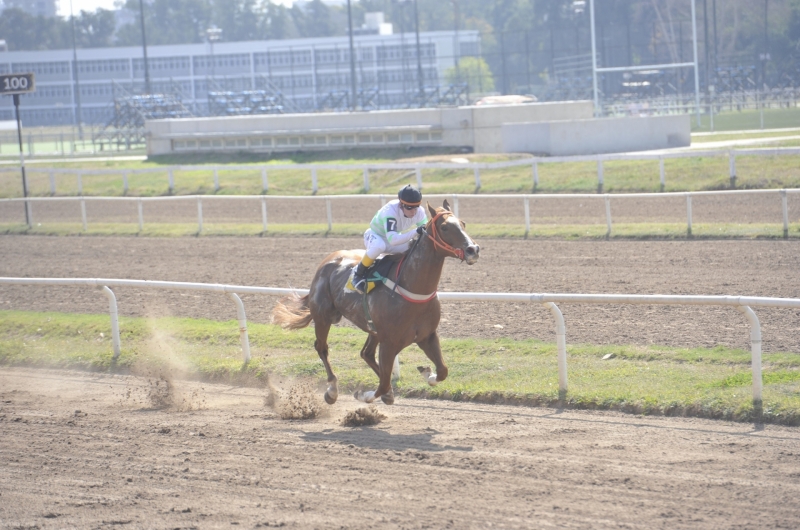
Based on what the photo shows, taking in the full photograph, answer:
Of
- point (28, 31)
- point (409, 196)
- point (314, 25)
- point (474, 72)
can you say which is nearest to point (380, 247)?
point (409, 196)

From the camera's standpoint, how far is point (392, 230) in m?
7.14

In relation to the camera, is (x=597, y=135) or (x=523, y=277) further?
(x=597, y=135)

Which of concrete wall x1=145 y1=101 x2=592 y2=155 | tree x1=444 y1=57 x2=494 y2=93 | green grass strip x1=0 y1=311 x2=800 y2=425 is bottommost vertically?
green grass strip x1=0 y1=311 x2=800 y2=425

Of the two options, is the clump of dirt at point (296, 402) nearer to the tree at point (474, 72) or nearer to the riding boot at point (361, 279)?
the riding boot at point (361, 279)

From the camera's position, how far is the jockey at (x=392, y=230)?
7102 millimetres

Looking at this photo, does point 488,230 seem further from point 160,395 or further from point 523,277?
point 160,395

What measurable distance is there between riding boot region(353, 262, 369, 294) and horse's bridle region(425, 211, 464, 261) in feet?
2.46

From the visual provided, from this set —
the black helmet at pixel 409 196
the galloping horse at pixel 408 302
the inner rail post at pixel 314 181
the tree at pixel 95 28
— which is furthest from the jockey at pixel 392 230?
the tree at pixel 95 28

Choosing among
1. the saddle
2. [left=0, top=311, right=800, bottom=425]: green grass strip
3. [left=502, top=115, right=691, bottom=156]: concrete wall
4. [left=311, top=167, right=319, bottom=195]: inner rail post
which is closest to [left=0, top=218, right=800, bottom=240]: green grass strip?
[left=311, top=167, right=319, bottom=195]: inner rail post

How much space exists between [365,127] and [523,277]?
767 inches

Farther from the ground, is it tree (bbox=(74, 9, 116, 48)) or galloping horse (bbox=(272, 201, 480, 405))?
tree (bbox=(74, 9, 116, 48))

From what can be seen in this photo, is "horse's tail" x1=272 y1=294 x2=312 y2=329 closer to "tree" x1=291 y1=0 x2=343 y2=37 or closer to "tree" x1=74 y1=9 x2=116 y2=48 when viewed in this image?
"tree" x1=74 y1=9 x2=116 y2=48

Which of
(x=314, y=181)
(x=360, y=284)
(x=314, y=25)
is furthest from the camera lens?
(x=314, y=25)

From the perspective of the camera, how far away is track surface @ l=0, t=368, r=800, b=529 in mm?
4891
